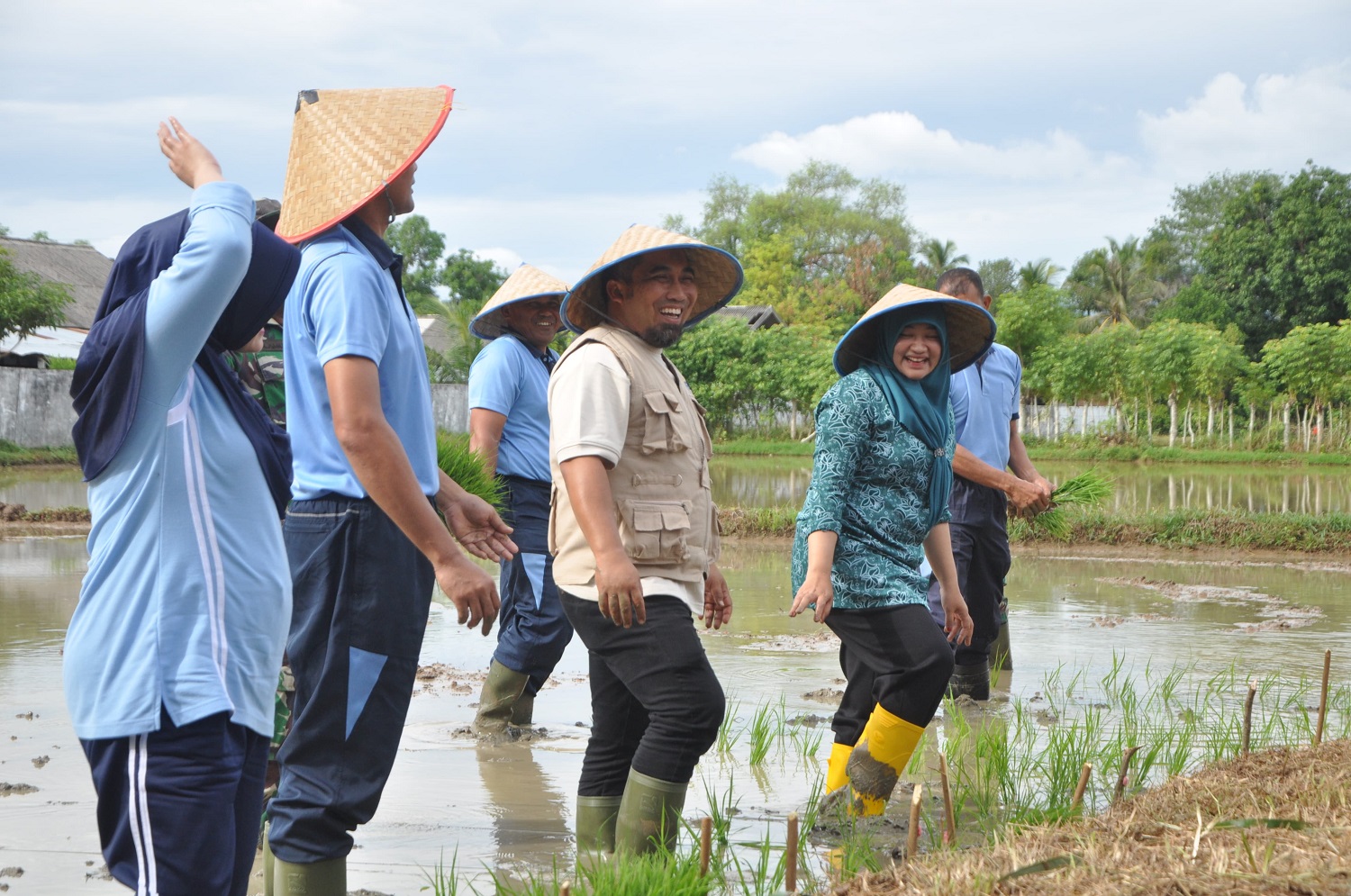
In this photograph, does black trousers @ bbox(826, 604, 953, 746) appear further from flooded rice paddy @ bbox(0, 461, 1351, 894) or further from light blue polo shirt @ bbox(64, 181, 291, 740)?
light blue polo shirt @ bbox(64, 181, 291, 740)

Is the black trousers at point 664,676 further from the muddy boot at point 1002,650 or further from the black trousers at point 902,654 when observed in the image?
the muddy boot at point 1002,650

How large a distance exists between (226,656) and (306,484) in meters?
0.81

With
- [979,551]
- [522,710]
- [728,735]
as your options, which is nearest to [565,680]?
[522,710]

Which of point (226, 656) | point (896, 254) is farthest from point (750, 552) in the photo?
point (896, 254)

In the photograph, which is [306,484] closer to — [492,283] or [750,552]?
[750,552]

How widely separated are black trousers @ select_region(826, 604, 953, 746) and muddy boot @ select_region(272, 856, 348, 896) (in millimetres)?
1736

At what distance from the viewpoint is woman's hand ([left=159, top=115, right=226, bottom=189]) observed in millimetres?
2352

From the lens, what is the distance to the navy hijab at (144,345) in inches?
84.4

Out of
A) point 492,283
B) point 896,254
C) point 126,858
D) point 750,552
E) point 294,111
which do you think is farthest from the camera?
point 492,283

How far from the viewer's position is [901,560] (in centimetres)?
405

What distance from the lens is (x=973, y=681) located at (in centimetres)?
592

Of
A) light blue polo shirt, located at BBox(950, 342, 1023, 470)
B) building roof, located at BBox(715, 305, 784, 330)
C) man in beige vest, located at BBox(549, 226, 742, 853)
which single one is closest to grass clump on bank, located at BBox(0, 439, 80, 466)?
light blue polo shirt, located at BBox(950, 342, 1023, 470)

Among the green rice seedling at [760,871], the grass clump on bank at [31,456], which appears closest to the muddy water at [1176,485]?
the green rice seedling at [760,871]

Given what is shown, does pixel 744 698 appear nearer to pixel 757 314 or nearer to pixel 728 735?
pixel 728 735
